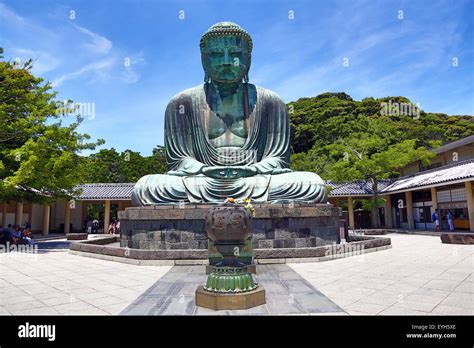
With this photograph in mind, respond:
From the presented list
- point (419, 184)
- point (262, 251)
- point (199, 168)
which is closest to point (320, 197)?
point (262, 251)

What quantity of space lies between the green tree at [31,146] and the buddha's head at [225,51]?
19.5ft

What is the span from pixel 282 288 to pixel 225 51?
687cm

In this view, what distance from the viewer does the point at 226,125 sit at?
1010 cm

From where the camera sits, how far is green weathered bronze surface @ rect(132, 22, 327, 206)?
9.07 m

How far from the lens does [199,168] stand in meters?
9.10

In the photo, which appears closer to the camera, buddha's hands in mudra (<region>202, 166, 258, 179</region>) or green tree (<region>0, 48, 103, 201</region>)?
buddha's hands in mudra (<region>202, 166, 258, 179</region>)

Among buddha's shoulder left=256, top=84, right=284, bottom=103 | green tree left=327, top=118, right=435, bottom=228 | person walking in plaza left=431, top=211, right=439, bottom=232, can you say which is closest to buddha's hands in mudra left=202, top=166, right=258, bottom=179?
buddha's shoulder left=256, top=84, right=284, bottom=103

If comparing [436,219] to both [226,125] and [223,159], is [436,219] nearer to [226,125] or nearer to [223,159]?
[226,125]

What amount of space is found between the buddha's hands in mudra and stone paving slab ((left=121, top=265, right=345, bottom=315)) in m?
3.24

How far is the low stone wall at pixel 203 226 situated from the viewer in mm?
7770

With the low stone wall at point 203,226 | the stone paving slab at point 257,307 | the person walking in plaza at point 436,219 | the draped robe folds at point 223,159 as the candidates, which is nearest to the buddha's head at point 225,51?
the draped robe folds at point 223,159

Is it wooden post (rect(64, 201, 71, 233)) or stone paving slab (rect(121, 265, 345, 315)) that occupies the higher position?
wooden post (rect(64, 201, 71, 233))

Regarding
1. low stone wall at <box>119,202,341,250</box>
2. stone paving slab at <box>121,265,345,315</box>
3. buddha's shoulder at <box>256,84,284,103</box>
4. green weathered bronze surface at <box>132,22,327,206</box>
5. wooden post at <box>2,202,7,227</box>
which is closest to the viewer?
stone paving slab at <box>121,265,345,315</box>

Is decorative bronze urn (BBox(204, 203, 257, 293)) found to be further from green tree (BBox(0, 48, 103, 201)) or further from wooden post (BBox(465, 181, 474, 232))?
wooden post (BBox(465, 181, 474, 232))
